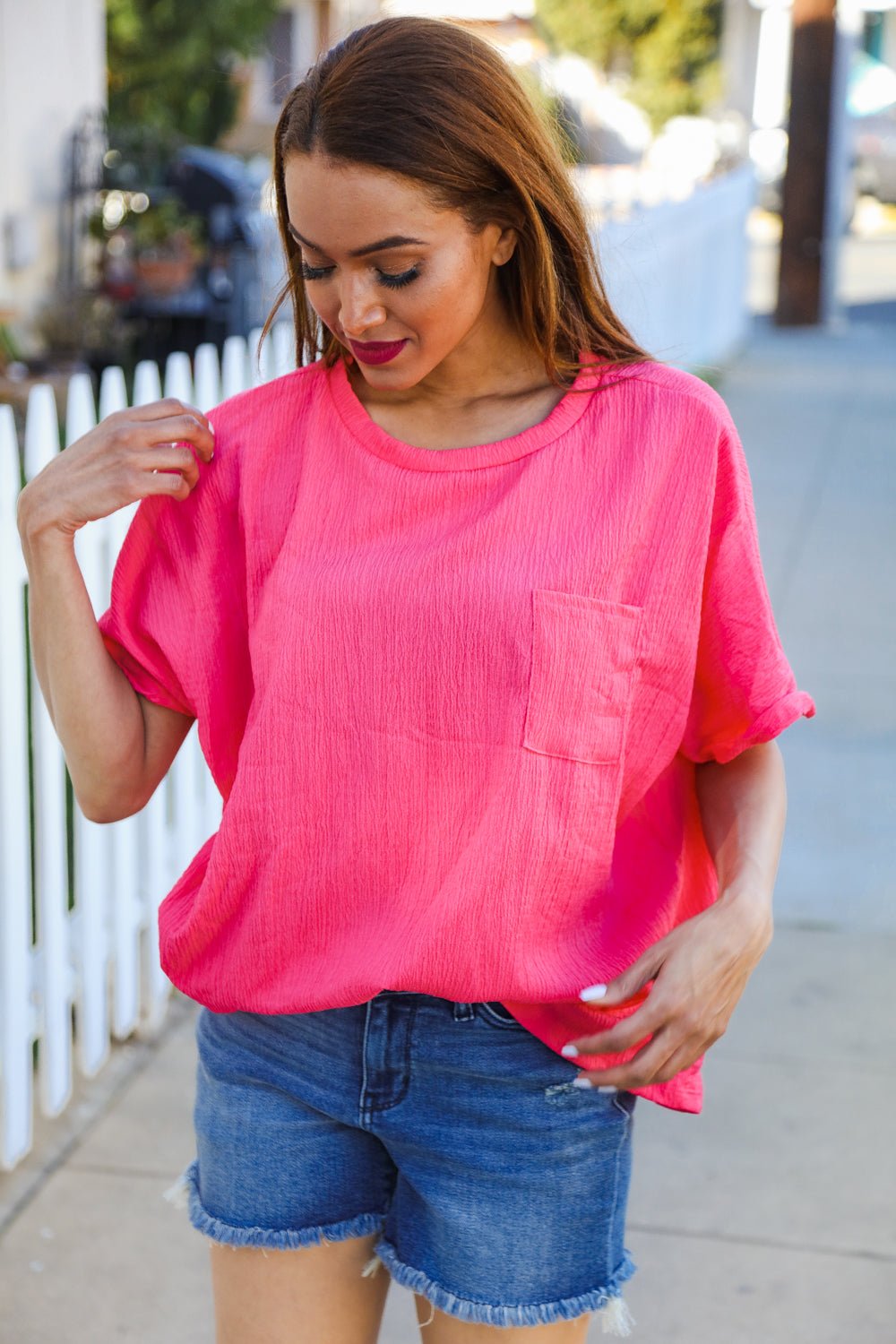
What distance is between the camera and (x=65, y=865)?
3.14 m

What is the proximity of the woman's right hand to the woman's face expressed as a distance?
0.18 m

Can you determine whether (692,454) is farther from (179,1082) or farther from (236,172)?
(236,172)

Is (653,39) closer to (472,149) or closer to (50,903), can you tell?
(50,903)

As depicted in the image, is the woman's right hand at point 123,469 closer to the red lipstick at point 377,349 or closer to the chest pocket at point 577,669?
the red lipstick at point 377,349

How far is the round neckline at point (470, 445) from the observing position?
1483 mm

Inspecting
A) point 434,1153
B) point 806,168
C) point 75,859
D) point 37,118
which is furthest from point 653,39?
point 434,1153

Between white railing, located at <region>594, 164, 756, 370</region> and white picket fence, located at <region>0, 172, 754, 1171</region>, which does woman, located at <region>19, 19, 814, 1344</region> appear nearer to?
white picket fence, located at <region>0, 172, 754, 1171</region>

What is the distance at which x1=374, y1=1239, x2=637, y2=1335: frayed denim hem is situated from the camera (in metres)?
1.53

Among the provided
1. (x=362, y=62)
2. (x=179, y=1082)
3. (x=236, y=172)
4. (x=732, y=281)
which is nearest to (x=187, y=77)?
(x=236, y=172)

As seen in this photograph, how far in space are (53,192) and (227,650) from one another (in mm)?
9057

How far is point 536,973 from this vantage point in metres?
1.46

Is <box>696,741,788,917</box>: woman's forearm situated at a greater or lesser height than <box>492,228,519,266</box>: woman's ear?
lesser

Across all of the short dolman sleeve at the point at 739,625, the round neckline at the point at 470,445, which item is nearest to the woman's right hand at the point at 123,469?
the round neckline at the point at 470,445

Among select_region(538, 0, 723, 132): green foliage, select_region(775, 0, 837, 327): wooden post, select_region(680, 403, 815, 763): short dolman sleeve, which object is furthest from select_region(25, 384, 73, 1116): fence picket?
select_region(538, 0, 723, 132): green foliage
